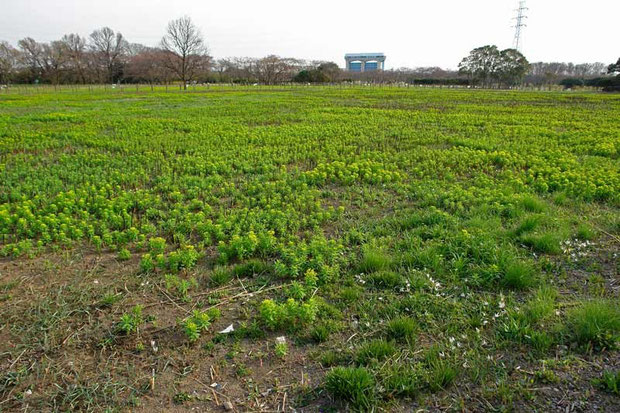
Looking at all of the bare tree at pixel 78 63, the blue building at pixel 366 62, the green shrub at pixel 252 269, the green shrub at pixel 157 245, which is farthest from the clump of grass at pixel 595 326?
the blue building at pixel 366 62

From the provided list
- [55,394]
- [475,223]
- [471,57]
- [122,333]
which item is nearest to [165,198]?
Answer: [122,333]

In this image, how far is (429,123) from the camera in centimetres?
2131

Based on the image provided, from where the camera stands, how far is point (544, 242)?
6090 mm

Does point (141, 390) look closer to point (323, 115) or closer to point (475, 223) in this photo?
point (475, 223)

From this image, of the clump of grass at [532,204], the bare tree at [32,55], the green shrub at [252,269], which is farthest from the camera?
the bare tree at [32,55]

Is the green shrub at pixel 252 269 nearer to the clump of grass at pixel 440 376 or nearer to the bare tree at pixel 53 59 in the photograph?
the clump of grass at pixel 440 376

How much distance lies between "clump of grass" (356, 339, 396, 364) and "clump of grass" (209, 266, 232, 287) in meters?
2.26

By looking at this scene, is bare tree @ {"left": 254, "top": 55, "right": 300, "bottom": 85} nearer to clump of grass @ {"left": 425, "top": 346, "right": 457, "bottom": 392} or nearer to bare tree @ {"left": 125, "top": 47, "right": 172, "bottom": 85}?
bare tree @ {"left": 125, "top": 47, "right": 172, "bottom": 85}

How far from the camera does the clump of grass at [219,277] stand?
17.3 feet

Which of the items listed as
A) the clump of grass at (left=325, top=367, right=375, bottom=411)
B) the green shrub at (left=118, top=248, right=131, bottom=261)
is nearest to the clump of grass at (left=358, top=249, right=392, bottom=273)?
the clump of grass at (left=325, top=367, right=375, bottom=411)

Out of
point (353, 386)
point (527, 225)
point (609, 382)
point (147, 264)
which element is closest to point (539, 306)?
point (609, 382)

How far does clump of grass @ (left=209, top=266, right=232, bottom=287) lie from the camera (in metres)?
5.26

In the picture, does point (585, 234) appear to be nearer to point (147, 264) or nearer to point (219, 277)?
point (219, 277)

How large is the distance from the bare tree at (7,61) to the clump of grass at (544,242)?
86891 millimetres
